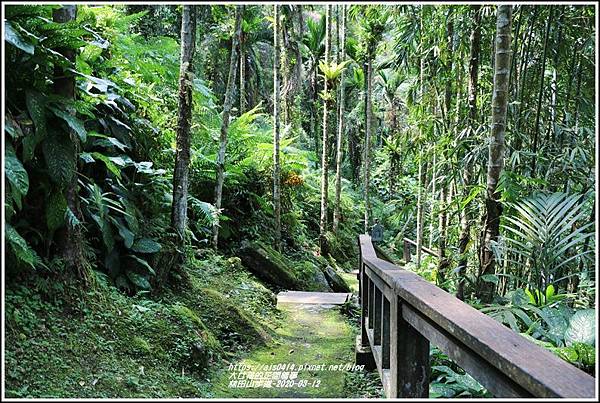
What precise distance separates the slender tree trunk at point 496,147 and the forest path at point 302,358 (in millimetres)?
1357

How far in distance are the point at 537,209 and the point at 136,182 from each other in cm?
331

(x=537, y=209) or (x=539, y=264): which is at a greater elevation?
(x=537, y=209)

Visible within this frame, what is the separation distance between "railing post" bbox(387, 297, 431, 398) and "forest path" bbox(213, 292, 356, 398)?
145cm

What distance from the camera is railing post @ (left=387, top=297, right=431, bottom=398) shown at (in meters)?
1.99

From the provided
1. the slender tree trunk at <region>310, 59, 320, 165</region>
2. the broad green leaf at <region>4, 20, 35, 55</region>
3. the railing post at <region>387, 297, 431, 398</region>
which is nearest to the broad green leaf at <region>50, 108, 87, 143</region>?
the broad green leaf at <region>4, 20, 35, 55</region>

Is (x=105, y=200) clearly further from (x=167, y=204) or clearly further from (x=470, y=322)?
(x=470, y=322)

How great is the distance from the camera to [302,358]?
4.41 metres

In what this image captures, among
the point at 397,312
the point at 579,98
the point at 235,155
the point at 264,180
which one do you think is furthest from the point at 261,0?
the point at 264,180

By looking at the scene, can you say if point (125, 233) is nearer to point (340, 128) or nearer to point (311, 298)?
point (311, 298)

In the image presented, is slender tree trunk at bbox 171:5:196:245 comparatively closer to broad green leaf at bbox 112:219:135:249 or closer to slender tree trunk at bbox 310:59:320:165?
broad green leaf at bbox 112:219:135:249

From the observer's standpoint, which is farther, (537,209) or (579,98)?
(579,98)

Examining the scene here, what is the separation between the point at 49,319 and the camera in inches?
110

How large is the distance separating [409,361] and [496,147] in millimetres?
1817

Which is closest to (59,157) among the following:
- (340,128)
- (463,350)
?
(463,350)
